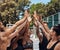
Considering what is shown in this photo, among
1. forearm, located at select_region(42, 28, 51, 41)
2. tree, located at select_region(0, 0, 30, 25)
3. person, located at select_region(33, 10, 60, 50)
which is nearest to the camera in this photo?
person, located at select_region(33, 10, 60, 50)

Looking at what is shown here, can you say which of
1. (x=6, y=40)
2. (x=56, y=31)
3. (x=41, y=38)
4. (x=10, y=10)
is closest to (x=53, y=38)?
(x=56, y=31)

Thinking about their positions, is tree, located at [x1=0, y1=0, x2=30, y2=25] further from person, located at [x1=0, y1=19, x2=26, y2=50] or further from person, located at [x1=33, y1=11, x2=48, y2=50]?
person, located at [x1=0, y1=19, x2=26, y2=50]

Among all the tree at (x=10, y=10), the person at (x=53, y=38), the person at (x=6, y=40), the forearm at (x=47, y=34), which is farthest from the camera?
the tree at (x=10, y=10)

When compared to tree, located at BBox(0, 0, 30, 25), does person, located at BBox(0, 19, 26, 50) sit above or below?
above

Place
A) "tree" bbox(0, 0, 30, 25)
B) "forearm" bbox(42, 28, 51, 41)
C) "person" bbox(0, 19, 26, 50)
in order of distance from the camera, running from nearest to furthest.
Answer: "person" bbox(0, 19, 26, 50) → "forearm" bbox(42, 28, 51, 41) → "tree" bbox(0, 0, 30, 25)

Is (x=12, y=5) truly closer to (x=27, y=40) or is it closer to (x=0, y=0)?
(x=0, y=0)

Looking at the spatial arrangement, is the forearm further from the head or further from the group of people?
the head

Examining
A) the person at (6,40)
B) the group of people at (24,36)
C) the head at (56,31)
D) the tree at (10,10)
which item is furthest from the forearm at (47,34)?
the tree at (10,10)

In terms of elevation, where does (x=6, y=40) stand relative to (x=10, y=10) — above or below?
above

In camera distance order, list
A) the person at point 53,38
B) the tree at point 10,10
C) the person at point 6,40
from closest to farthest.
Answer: the person at point 53,38, the person at point 6,40, the tree at point 10,10

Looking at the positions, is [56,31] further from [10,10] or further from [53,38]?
[10,10]

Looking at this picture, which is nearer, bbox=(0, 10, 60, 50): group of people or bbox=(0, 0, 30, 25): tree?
bbox=(0, 10, 60, 50): group of people

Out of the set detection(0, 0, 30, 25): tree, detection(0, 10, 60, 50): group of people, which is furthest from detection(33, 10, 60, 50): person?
detection(0, 0, 30, 25): tree

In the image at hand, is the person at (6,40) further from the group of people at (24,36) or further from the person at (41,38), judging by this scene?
the person at (41,38)
